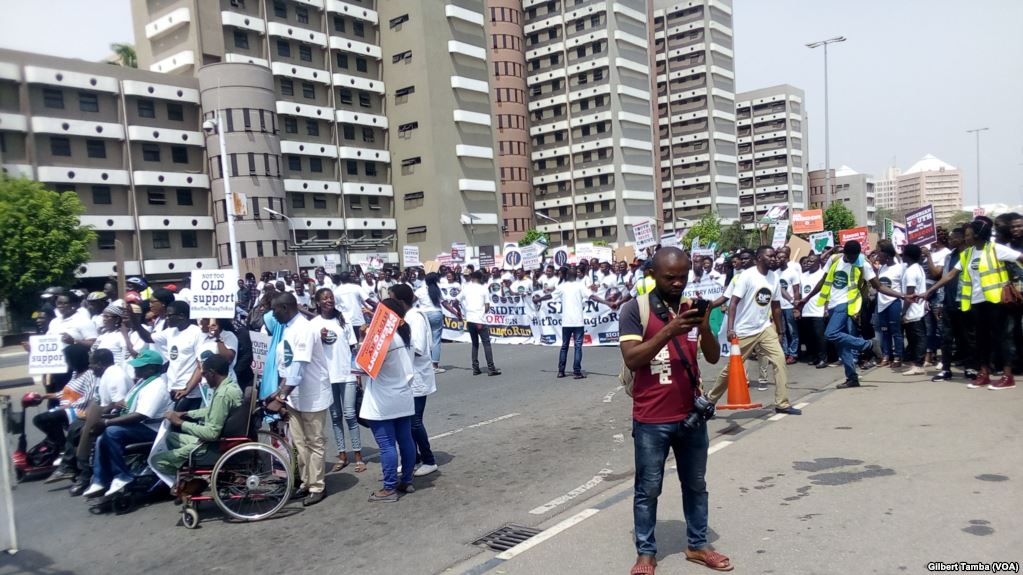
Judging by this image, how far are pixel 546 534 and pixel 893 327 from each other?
25.9 ft

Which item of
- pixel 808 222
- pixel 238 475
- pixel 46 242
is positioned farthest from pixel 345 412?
pixel 46 242

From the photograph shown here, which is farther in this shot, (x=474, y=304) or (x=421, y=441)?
(x=474, y=304)

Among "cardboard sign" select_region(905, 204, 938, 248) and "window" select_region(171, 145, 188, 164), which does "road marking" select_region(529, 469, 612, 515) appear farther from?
"window" select_region(171, 145, 188, 164)

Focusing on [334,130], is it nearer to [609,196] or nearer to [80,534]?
[609,196]

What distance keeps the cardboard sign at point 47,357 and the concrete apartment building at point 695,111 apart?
272 feet

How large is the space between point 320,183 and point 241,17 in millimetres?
12836

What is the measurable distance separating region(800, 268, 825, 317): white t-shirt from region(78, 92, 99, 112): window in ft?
148

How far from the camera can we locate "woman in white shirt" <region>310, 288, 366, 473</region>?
6621 mm

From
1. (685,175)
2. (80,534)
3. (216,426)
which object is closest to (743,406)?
(216,426)

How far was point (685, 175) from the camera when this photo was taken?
294 ft

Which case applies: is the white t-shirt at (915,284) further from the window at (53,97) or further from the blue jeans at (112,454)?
the window at (53,97)

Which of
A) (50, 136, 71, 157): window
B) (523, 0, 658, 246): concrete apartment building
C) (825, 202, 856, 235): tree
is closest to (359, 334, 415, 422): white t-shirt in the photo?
(50, 136, 71, 157): window

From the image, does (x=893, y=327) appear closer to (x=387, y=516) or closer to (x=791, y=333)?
(x=791, y=333)

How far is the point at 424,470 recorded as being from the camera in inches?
263
